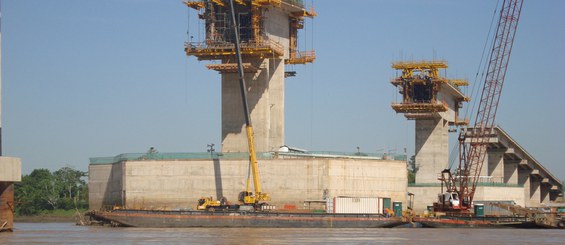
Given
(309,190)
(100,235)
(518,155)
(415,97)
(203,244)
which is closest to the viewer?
(203,244)

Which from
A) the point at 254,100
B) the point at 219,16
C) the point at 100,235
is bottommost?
the point at 100,235

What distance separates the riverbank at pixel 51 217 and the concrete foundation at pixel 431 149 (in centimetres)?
5168

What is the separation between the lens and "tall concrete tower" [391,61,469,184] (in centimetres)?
15400

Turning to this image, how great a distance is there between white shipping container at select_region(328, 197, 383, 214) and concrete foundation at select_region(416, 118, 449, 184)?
1576 inches

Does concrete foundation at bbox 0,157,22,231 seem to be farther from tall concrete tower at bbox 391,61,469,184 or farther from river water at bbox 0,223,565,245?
tall concrete tower at bbox 391,61,469,184

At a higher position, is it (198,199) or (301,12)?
(301,12)

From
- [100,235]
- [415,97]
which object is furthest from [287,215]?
[415,97]

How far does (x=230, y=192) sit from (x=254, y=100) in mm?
11336

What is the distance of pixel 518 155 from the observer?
174500mm

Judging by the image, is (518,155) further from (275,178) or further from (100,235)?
(100,235)

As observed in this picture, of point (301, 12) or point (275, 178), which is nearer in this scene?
point (275, 178)

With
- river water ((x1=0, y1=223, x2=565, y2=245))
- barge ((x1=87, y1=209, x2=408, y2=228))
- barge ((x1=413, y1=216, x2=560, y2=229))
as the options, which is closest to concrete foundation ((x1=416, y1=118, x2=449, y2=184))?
barge ((x1=413, y1=216, x2=560, y2=229))

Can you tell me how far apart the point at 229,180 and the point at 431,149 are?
4622 cm

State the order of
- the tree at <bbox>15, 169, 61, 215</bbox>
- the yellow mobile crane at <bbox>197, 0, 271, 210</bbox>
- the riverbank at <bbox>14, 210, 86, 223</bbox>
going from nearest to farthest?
the yellow mobile crane at <bbox>197, 0, 271, 210</bbox> → the riverbank at <bbox>14, 210, 86, 223</bbox> → the tree at <bbox>15, 169, 61, 215</bbox>
